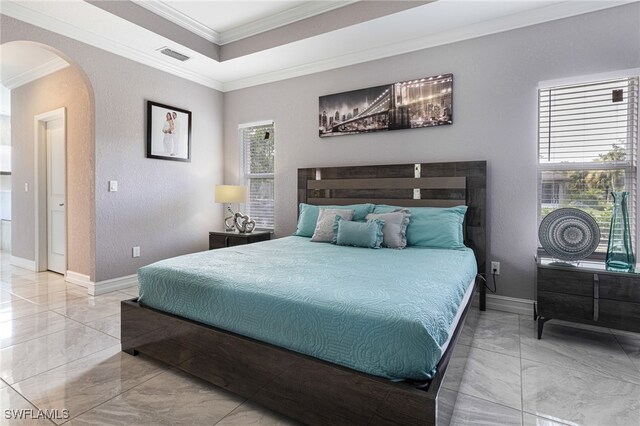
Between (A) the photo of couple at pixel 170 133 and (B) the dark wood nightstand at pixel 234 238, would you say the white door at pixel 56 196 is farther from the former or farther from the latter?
(B) the dark wood nightstand at pixel 234 238

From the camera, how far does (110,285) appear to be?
362 centimetres

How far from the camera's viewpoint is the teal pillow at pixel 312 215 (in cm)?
331

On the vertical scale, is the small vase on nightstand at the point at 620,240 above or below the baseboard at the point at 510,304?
above

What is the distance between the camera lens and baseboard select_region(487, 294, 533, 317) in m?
2.96

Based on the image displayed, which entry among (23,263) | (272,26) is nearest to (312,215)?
(272,26)

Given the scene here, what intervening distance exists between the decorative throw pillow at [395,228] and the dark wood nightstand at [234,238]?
1.71 metres

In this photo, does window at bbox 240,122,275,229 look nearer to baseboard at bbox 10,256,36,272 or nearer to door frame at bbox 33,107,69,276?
door frame at bbox 33,107,69,276

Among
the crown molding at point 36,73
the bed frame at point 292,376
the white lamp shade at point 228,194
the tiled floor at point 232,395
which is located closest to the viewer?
the bed frame at point 292,376

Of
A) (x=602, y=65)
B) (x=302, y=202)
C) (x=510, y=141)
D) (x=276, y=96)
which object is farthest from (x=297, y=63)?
(x=602, y=65)

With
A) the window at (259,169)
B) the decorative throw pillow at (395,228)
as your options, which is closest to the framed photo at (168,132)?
the window at (259,169)

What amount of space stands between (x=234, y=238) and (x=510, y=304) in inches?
120

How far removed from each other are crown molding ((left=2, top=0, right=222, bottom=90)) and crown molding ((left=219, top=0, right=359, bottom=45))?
2.38 feet

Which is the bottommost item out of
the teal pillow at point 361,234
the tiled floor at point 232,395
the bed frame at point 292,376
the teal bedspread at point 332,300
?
the tiled floor at point 232,395

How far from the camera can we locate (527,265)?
2975mm
